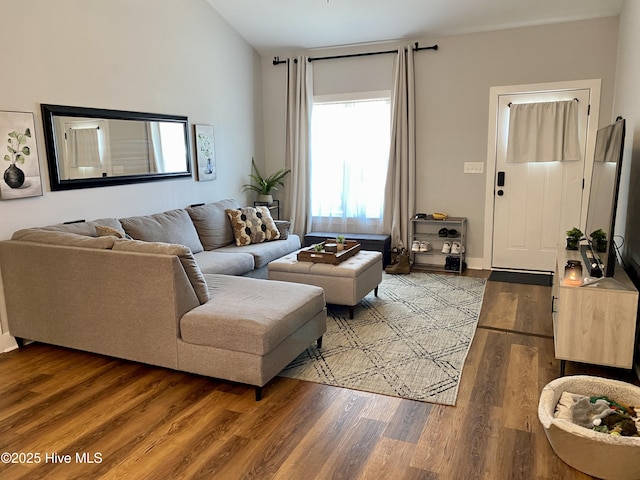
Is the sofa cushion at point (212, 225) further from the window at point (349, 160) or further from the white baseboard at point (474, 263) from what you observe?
the white baseboard at point (474, 263)

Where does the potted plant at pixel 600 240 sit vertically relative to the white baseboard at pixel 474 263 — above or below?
above

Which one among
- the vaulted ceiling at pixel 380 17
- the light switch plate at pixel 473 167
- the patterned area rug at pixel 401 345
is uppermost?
the vaulted ceiling at pixel 380 17

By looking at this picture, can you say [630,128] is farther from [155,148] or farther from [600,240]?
[155,148]

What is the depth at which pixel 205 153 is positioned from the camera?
17.2 ft

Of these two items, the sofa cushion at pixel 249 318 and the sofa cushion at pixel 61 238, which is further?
the sofa cushion at pixel 61 238

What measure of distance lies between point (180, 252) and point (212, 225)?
208 centimetres

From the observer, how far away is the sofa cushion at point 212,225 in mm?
4730

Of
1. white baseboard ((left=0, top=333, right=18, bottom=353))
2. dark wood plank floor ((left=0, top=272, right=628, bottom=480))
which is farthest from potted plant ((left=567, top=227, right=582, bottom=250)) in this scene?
white baseboard ((left=0, top=333, right=18, bottom=353))

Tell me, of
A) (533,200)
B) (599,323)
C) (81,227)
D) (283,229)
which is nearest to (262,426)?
(599,323)

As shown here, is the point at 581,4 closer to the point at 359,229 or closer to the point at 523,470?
the point at 359,229

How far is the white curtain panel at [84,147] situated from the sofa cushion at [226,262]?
1.17 metres

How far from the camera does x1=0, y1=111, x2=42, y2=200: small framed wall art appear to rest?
10.7 feet

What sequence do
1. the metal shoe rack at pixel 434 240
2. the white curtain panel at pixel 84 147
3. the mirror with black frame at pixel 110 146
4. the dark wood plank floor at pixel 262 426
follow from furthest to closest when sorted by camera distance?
the metal shoe rack at pixel 434 240 → the white curtain panel at pixel 84 147 → the mirror with black frame at pixel 110 146 → the dark wood plank floor at pixel 262 426

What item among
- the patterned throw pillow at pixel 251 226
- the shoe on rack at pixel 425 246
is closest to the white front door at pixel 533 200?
the shoe on rack at pixel 425 246
